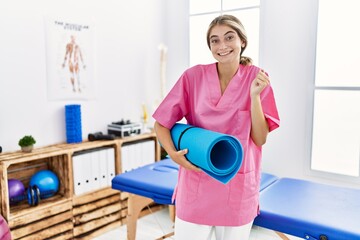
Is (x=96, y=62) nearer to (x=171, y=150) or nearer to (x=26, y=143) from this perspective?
(x=26, y=143)

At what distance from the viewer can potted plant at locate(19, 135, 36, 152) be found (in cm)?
239

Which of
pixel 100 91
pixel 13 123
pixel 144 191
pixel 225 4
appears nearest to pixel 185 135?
pixel 144 191

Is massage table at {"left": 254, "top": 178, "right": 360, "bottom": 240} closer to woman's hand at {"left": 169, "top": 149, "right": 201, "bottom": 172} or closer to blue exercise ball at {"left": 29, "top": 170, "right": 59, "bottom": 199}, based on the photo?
woman's hand at {"left": 169, "top": 149, "right": 201, "bottom": 172}

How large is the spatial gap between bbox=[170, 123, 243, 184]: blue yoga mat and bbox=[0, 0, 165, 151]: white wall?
1.71m

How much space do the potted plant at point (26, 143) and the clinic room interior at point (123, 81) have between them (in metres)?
0.05

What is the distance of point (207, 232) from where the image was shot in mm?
1319

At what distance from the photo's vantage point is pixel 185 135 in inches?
49.1

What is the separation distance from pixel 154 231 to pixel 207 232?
5.17 feet

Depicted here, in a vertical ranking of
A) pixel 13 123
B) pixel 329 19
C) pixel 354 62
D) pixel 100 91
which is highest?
pixel 329 19

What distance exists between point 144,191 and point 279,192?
787 millimetres

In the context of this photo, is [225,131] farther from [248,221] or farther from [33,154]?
[33,154]

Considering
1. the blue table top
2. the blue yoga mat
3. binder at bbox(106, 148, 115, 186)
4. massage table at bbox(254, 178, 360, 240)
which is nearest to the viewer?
the blue yoga mat

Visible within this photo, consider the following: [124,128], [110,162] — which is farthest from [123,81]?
[110,162]

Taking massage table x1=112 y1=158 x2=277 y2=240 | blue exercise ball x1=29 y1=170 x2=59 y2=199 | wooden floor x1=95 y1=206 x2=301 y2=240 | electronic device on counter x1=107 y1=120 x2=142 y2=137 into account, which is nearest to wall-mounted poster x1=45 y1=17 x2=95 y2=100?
electronic device on counter x1=107 y1=120 x2=142 y2=137
